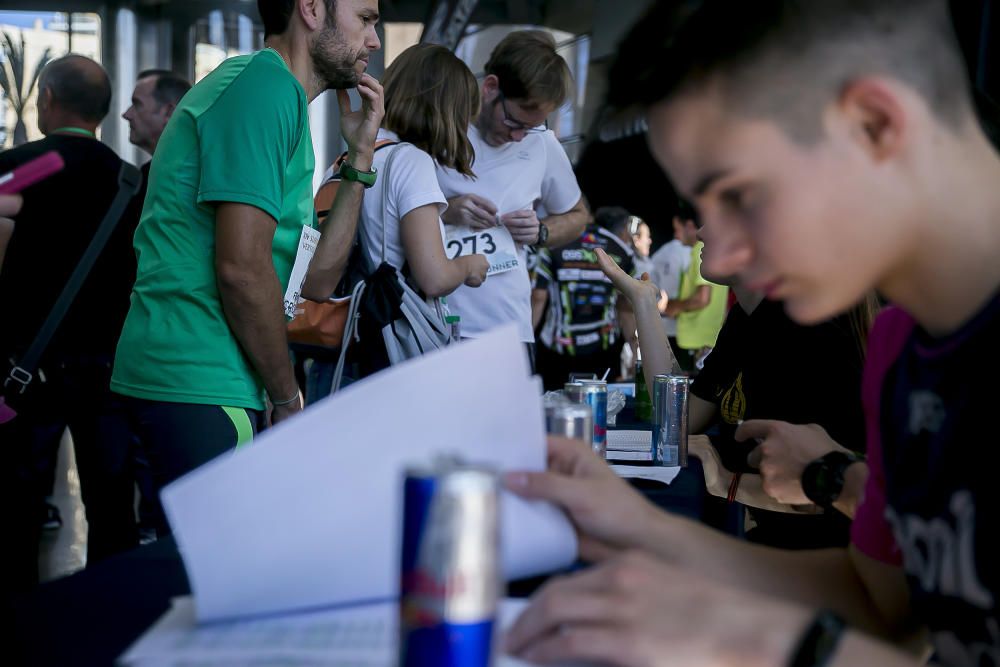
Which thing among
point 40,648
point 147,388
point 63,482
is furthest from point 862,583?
point 63,482

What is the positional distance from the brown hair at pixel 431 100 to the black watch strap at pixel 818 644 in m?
2.03

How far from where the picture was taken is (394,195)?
2430 mm

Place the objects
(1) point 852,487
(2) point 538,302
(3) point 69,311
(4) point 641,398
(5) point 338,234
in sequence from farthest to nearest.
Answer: (2) point 538,302 → (3) point 69,311 → (4) point 641,398 → (5) point 338,234 → (1) point 852,487

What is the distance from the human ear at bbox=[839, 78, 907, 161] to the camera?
2.53ft

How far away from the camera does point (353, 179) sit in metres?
2.31

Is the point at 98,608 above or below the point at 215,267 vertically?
below

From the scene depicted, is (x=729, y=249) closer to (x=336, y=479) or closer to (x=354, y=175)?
(x=336, y=479)

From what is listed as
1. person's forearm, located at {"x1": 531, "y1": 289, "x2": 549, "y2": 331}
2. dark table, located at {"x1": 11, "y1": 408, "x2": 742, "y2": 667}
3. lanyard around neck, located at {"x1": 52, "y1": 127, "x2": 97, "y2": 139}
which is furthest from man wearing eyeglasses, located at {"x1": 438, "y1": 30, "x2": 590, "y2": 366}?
person's forearm, located at {"x1": 531, "y1": 289, "x2": 549, "y2": 331}

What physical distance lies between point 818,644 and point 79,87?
9.92ft

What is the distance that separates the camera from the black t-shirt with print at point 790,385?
1835 mm

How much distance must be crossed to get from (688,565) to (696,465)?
3.15 ft

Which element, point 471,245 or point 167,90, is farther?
point 167,90

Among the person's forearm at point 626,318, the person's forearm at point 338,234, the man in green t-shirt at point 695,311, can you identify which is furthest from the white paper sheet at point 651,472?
the man in green t-shirt at point 695,311

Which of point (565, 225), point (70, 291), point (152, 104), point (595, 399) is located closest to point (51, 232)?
point (70, 291)
